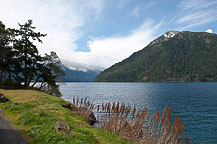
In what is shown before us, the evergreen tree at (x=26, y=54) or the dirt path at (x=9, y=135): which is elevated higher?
the evergreen tree at (x=26, y=54)

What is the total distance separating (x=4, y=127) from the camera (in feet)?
33.1

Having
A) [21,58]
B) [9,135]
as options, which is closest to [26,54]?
[21,58]

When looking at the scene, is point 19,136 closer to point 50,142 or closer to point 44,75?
point 50,142

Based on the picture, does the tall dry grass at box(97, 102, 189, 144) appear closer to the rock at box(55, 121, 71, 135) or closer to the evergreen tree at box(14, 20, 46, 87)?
the rock at box(55, 121, 71, 135)

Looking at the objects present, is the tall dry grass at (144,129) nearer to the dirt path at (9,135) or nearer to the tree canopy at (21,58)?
the dirt path at (9,135)

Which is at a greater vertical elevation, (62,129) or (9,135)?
(62,129)

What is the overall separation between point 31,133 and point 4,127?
2685 mm

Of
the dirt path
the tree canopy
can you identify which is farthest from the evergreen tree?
the dirt path

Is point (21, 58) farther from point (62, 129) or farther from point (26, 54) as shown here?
point (62, 129)

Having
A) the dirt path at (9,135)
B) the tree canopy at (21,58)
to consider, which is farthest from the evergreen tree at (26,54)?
the dirt path at (9,135)

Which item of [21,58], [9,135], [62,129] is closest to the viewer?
[9,135]

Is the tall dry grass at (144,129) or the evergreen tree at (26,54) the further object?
the evergreen tree at (26,54)

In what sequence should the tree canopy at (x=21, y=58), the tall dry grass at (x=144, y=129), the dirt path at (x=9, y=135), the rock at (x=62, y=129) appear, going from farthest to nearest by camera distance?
the tree canopy at (x=21, y=58)
the tall dry grass at (x=144, y=129)
the rock at (x=62, y=129)
the dirt path at (x=9, y=135)

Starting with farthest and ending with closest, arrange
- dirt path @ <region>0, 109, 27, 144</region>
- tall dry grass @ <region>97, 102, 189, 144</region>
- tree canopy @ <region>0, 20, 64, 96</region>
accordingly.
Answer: tree canopy @ <region>0, 20, 64, 96</region> < tall dry grass @ <region>97, 102, 189, 144</region> < dirt path @ <region>0, 109, 27, 144</region>
